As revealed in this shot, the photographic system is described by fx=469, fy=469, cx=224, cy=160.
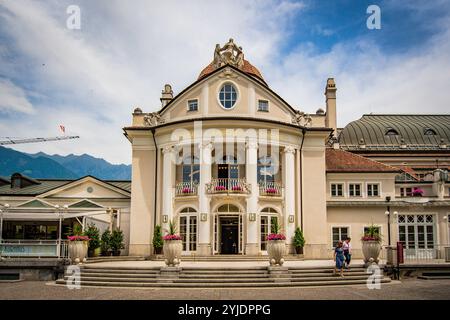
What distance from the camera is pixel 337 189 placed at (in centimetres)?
3212

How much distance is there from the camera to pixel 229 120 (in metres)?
28.0

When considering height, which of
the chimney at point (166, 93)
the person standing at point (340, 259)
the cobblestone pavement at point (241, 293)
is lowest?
the cobblestone pavement at point (241, 293)

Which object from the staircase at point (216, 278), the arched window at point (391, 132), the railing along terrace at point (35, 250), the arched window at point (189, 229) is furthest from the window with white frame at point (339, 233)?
the arched window at point (391, 132)

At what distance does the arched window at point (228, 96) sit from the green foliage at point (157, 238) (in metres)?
8.49

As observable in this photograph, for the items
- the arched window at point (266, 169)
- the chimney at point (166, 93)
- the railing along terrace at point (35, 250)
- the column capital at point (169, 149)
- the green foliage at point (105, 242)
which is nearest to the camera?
the railing along terrace at point (35, 250)

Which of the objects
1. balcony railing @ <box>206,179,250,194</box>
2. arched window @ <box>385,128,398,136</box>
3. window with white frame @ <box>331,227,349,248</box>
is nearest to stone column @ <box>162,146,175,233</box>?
balcony railing @ <box>206,179,250,194</box>

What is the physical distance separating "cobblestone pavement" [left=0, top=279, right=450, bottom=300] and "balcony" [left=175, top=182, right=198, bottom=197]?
11067 millimetres

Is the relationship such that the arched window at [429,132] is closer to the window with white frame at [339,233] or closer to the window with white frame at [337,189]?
the window with white frame at [337,189]

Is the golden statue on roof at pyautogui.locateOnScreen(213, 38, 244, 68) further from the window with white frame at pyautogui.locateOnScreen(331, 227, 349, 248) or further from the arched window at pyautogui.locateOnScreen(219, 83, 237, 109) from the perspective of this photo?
the window with white frame at pyautogui.locateOnScreen(331, 227, 349, 248)

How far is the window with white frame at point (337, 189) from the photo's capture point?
105ft

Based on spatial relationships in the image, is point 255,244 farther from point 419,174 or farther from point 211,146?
point 419,174

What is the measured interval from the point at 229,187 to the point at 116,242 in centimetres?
779

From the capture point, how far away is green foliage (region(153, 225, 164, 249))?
2793cm
